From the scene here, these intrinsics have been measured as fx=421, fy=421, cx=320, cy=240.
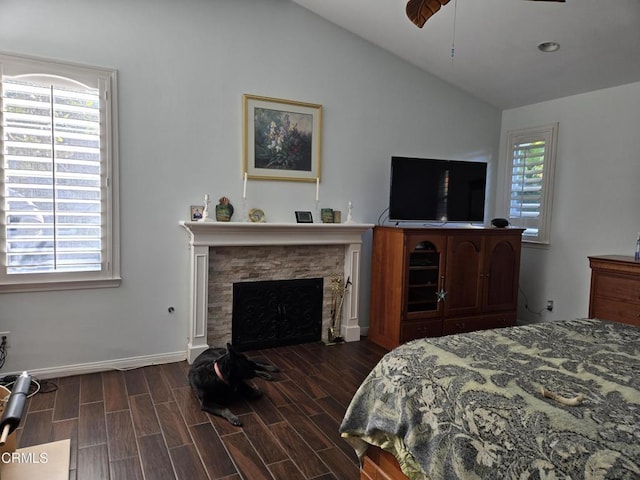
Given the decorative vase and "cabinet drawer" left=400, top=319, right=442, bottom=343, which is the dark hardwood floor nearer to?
"cabinet drawer" left=400, top=319, right=442, bottom=343

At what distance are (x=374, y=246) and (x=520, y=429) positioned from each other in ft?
10.2

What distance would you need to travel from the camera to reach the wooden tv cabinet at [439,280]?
3936mm

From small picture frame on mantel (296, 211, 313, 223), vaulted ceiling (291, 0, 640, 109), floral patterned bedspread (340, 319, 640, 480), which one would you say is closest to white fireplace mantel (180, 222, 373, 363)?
small picture frame on mantel (296, 211, 313, 223)

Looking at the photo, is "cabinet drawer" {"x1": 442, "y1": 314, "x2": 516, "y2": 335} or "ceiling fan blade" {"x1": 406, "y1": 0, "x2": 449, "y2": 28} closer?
"ceiling fan blade" {"x1": 406, "y1": 0, "x2": 449, "y2": 28}

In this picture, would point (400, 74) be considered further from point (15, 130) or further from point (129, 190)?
point (15, 130)

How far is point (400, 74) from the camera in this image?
4410 mm

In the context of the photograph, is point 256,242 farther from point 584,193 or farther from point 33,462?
point 584,193

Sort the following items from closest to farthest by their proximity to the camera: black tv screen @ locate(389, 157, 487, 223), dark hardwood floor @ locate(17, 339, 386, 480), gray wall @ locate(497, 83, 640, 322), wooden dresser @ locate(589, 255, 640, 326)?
dark hardwood floor @ locate(17, 339, 386, 480) < wooden dresser @ locate(589, 255, 640, 326) < gray wall @ locate(497, 83, 640, 322) < black tv screen @ locate(389, 157, 487, 223)

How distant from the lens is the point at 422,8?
2.03 metres

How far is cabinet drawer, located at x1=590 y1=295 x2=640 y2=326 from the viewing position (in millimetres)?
3396

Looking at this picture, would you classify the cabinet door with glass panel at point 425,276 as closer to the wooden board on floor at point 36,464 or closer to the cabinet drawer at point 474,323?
the cabinet drawer at point 474,323

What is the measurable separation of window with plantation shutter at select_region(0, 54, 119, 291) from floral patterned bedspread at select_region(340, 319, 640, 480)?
2.45 meters

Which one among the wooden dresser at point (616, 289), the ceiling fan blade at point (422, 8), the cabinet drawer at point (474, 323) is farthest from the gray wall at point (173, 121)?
the wooden dresser at point (616, 289)

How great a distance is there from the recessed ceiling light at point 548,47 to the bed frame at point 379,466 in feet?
11.4
